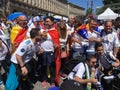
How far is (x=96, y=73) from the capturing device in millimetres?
5672

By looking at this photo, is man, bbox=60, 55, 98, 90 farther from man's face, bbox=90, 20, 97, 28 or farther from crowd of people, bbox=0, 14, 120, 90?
man's face, bbox=90, 20, 97, 28

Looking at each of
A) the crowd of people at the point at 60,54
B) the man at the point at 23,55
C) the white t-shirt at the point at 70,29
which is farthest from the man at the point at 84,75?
the white t-shirt at the point at 70,29

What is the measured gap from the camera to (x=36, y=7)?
308ft

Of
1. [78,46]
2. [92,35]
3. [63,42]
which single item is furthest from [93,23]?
[63,42]

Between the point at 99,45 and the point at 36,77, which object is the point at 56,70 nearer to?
the point at 36,77

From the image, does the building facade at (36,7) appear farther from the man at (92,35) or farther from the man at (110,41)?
the man at (110,41)

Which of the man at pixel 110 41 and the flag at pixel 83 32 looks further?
the flag at pixel 83 32

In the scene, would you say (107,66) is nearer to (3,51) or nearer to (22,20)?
(22,20)

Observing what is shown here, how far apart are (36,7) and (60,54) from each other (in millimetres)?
84819

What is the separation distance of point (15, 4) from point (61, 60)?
6501 centimetres

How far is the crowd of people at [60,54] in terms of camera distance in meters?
5.41

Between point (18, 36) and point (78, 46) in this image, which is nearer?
point (18, 36)

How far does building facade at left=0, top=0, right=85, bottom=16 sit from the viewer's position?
220 feet

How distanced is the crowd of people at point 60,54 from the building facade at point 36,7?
74.9ft
